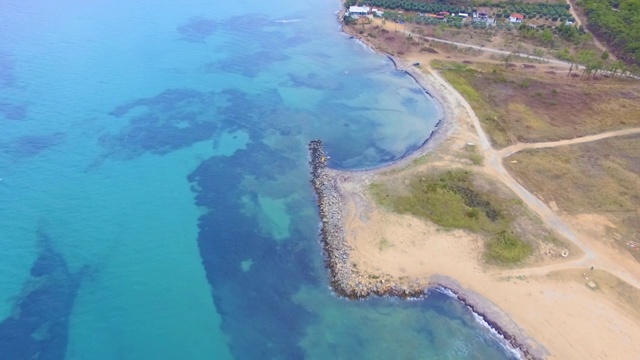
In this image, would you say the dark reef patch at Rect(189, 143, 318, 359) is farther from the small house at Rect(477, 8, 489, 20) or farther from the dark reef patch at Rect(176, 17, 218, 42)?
the small house at Rect(477, 8, 489, 20)

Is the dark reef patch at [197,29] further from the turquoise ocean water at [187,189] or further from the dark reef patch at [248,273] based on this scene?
the dark reef patch at [248,273]

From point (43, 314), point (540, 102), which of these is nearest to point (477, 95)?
point (540, 102)

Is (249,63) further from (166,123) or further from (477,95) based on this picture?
(477,95)

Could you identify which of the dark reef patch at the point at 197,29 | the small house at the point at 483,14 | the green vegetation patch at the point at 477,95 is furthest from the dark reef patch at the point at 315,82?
the small house at the point at 483,14

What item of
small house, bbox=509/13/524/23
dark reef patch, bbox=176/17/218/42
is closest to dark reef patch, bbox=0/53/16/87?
dark reef patch, bbox=176/17/218/42

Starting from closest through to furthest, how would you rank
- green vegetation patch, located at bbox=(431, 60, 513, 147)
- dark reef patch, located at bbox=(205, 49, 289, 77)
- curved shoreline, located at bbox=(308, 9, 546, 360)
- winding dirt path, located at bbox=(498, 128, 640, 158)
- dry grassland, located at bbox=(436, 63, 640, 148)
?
1. curved shoreline, located at bbox=(308, 9, 546, 360)
2. winding dirt path, located at bbox=(498, 128, 640, 158)
3. green vegetation patch, located at bbox=(431, 60, 513, 147)
4. dry grassland, located at bbox=(436, 63, 640, 148)
5. dark reef patch, located at bbox=(205, 49, 289, 77)

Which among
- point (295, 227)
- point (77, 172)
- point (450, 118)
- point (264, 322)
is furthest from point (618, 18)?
point (77, 172)
